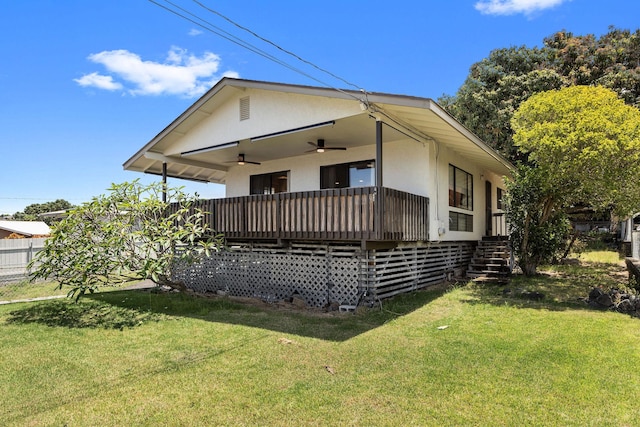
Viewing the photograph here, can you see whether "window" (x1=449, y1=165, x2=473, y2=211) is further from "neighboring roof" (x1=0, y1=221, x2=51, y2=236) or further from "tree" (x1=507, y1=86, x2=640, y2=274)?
"neighboring roof" (x1=0, y1=221, x2=51, y2=236)

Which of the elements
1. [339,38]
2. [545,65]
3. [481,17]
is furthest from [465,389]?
[545,65]

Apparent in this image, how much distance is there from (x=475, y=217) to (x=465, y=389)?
34.5 ft

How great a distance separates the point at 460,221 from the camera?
40.5 ft

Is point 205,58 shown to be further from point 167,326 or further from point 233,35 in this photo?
point 167,326

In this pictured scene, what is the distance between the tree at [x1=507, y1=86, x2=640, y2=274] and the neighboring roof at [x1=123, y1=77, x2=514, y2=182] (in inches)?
61.3

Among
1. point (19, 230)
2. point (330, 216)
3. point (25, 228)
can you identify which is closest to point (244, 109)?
point (330, 216)

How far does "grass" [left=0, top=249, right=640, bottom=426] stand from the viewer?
375cm

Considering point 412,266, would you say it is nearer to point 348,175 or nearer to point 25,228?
point 348,175

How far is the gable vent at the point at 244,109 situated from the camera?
10.9 metres

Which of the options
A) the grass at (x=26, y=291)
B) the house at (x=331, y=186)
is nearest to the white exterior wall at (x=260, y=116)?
the house at (x=331, y=186)

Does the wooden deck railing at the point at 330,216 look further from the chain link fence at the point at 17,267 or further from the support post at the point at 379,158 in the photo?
the chain link fence at the point at 17,267

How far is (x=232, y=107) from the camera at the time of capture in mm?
11305

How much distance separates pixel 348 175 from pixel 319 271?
11.3ft

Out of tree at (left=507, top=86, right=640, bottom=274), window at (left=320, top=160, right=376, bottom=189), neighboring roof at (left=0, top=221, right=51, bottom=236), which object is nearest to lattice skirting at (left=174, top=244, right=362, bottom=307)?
window at (left=320, top=160, right=376, bottom=189)
